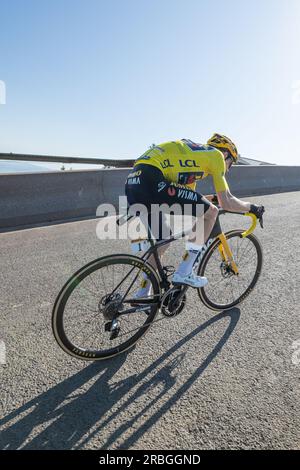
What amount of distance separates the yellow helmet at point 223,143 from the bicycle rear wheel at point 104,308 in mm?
1556

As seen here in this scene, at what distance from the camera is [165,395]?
221 cm

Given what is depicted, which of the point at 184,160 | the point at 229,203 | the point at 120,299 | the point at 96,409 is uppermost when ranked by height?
the point at 184,160

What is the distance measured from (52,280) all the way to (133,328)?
156cm

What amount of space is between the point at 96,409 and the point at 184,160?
223cm

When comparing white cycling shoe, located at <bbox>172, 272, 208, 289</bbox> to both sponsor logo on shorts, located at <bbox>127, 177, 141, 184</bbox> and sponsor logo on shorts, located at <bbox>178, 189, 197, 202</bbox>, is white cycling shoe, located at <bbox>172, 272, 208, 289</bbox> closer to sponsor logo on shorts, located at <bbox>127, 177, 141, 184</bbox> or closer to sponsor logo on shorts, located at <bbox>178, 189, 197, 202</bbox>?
sponsor logo on shorts, located at <bbox>178, 189, 197, 202</bbox>

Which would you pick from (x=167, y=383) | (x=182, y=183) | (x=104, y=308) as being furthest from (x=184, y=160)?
(x=167, y=383)

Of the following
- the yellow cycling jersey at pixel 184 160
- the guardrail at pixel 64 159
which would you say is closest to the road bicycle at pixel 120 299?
the yellow cycling jersey at pixel 184 160

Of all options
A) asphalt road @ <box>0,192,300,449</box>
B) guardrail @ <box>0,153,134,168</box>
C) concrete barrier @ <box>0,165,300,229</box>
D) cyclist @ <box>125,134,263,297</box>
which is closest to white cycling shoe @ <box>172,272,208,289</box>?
cyclist @ <box>125,134,263,297</box>

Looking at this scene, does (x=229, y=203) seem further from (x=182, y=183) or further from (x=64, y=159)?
(x=64, y=159)

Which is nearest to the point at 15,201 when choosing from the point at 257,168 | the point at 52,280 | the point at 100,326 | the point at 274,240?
the point at 52,280

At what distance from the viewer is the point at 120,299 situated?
268cm

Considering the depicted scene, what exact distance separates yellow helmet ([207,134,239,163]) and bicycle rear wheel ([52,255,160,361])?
1.56 metres

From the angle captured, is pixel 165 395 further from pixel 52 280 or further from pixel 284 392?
pixel 52 280

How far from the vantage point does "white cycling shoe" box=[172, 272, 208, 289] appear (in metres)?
2.91
